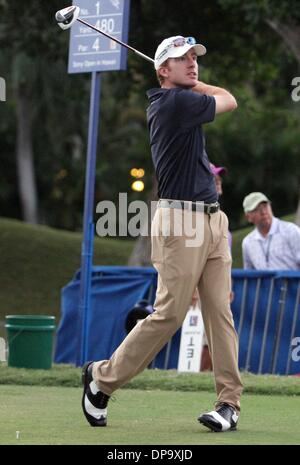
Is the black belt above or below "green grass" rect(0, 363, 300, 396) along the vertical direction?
above

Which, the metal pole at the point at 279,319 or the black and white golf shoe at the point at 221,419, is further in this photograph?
the metal pole at the point at 279,319

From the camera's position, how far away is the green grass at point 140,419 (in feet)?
20.1

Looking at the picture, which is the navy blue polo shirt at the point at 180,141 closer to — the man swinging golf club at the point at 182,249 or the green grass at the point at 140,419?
the man swinging golf club at the point at 182,249

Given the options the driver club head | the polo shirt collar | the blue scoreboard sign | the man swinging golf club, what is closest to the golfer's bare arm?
the man swinging golf club

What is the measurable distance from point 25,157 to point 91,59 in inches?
1040

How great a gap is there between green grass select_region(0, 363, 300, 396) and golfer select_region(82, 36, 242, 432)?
2.41 m

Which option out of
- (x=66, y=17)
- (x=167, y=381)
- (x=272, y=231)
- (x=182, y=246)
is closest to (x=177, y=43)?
(x=182, y=246)

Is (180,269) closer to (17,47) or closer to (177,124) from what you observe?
(177,124)

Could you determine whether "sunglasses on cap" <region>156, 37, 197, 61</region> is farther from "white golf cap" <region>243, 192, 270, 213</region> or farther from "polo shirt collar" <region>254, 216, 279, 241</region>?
"polo shirt collar" <region>254, 216, 279, 241</region>

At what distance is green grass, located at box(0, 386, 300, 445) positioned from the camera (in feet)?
20.1

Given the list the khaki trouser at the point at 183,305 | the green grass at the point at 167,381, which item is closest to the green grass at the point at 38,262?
the green grass at the point at 167,381

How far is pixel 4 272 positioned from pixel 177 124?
68.2 ft
